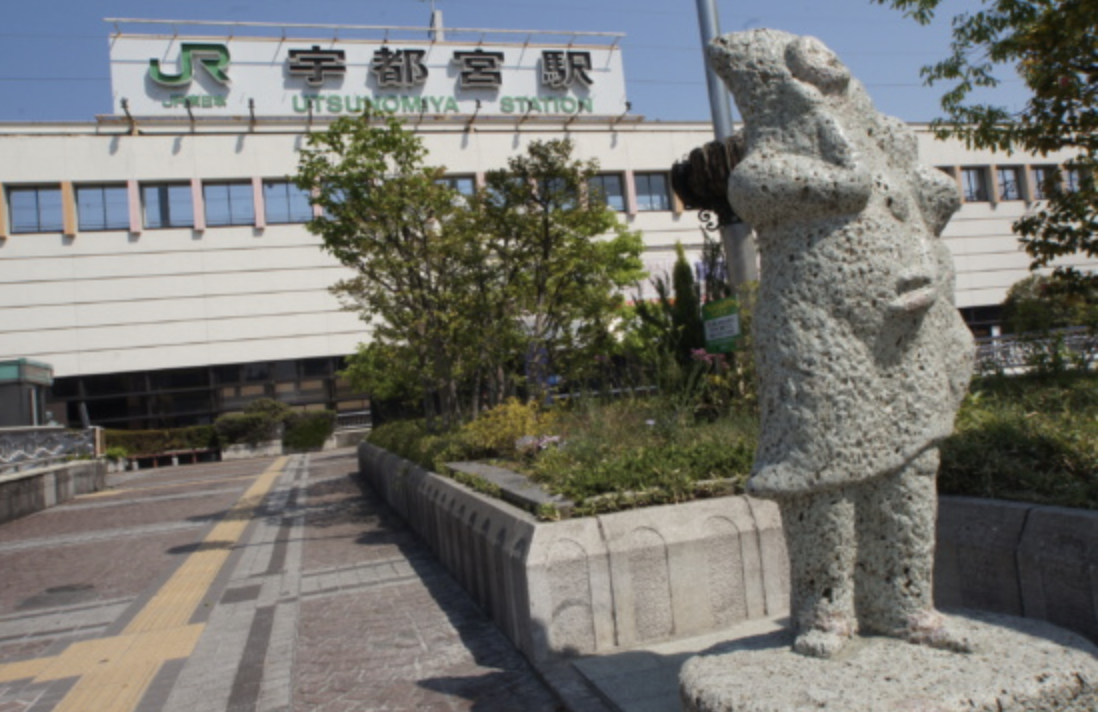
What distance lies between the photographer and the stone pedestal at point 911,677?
93.5 inches

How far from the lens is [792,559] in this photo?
2.87 metres

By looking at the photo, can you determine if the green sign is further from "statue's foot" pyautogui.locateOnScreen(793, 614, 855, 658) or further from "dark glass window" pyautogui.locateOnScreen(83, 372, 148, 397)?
"dark glass window" pyautogui.locateOnScreen(83, 372, 148, 397)

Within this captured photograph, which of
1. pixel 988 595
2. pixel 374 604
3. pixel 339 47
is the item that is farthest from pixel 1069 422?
pixel 339 47

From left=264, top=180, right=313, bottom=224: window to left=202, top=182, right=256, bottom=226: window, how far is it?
611mm

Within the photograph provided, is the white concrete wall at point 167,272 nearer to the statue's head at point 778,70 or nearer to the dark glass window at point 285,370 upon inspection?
the dark glass window at point 285,370

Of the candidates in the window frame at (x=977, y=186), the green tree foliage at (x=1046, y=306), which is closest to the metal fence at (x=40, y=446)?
the green tree foliage at (x=1046, y=306)

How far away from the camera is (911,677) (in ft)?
8.21

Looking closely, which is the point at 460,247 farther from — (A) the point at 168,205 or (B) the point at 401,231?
(A) the point at 168,205

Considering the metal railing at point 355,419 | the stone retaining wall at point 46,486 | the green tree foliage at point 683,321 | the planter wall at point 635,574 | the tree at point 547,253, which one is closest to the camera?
the planter wall at point 635,574

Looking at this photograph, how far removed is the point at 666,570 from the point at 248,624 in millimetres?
3310

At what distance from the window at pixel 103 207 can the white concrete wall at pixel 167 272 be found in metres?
0.42

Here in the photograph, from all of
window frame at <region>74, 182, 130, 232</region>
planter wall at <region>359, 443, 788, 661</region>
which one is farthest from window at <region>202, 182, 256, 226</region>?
planter wall at <region>359, 443, 788, 661</region>

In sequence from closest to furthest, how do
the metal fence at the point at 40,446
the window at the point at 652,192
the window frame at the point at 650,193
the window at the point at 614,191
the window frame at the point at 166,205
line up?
the metal fence at the point at 40,446
the window frame at the point at 166,205
the window at the point at 614,191
the window frame at the point at 650,193
the window at the point at 652,192

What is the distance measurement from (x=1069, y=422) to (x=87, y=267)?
31215mm
